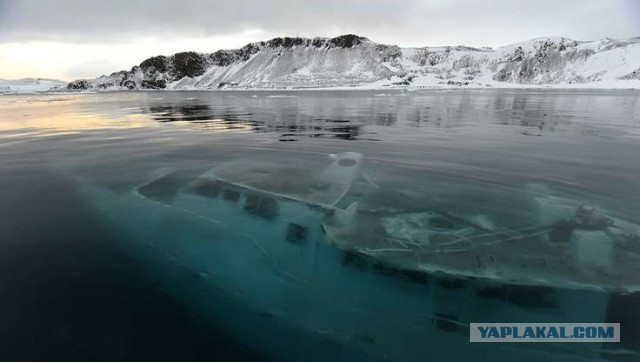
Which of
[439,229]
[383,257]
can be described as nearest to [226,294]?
[383,257]

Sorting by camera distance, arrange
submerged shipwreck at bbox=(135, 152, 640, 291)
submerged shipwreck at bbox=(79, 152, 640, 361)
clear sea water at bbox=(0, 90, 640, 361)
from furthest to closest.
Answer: submerged shipwreck at bbox=(135, 152, 640, 291)
submerged shipwreck at bbox=(79, 152, 640, 361)
clear sea water at bbox=(0, 90, 640, 361)

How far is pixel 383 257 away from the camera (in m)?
6.17

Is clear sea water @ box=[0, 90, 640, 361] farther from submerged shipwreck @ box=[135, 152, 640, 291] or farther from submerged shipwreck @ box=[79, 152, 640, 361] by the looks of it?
submerged shipwreck @ box=[135, 152, 640, 291]

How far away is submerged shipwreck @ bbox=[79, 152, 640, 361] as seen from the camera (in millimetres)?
4758

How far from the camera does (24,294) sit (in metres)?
5.14

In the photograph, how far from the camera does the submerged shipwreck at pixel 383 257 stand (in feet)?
15.6

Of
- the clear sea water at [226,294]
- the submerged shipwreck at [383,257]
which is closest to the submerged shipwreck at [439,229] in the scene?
the submerged shipwreck at [383,257]

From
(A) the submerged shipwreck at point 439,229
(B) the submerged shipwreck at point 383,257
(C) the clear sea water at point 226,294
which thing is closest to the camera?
(C) the clear sea water at point 226,294

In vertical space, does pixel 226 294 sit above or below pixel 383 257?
below

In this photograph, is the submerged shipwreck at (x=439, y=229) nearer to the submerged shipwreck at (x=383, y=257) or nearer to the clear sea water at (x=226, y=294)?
the submerged shipwreck at (x=383, y=257)

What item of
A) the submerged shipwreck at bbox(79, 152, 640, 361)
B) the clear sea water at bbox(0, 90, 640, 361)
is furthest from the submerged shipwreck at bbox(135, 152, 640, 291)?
the clear sea water at bbox(0, 90, 640, 361)

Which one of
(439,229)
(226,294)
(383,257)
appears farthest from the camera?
(439,229)

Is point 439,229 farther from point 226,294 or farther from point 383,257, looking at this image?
point 226,294

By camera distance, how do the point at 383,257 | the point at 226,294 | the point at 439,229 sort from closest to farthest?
the point at 226,294 < the point at 383,257 < the point at 439,229
